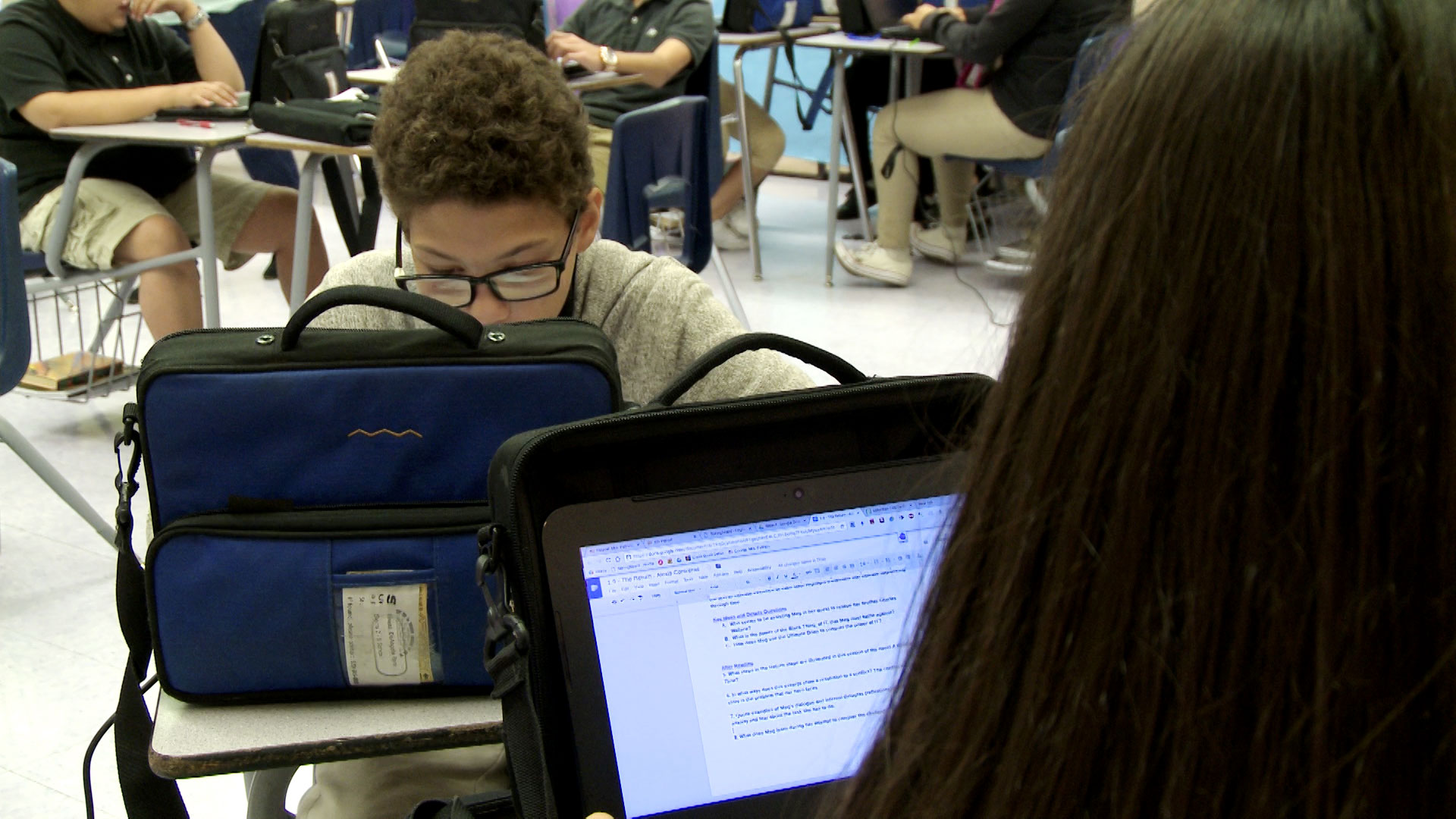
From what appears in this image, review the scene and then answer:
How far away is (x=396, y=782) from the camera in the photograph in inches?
38.8

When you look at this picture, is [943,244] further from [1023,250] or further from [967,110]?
[1023,250]

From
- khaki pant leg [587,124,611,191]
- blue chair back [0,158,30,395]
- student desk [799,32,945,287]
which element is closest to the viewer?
blue chair back [0,158,30,395]

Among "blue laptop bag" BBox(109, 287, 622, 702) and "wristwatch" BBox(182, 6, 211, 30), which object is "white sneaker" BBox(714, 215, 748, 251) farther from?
"blue laptop bag" BBox(109, 287, 622, 702)

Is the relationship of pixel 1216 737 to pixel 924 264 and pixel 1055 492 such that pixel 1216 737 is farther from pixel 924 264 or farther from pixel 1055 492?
pixel 924 264

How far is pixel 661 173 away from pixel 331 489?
2008 millimetres

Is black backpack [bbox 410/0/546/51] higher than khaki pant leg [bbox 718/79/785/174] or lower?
higher

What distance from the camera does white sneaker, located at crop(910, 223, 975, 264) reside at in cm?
455

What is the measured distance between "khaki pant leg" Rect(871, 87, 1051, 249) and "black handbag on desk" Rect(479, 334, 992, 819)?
292 centimetres

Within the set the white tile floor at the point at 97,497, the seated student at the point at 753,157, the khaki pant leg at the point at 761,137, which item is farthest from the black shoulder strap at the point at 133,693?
the khaki pant leg at the point at 761,137

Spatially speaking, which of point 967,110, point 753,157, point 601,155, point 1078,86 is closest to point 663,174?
point 601,155

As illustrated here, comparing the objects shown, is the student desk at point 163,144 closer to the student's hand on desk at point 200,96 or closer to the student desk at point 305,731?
the student's hand on desk at point 200,96

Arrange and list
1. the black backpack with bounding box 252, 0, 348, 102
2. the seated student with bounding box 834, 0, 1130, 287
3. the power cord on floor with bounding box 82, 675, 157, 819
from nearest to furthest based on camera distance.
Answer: the power cord on floor with bounding box 82, 675, 157, 819 → the black backpack with bounding box 252, 0, 348, 102 → the seated student with bounding box 834, 0, 1130, 287

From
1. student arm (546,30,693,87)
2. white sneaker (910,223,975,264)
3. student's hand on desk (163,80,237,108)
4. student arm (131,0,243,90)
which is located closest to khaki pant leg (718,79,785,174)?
white sneaker (910,223,975,264)

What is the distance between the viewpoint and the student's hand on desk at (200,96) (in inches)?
115
